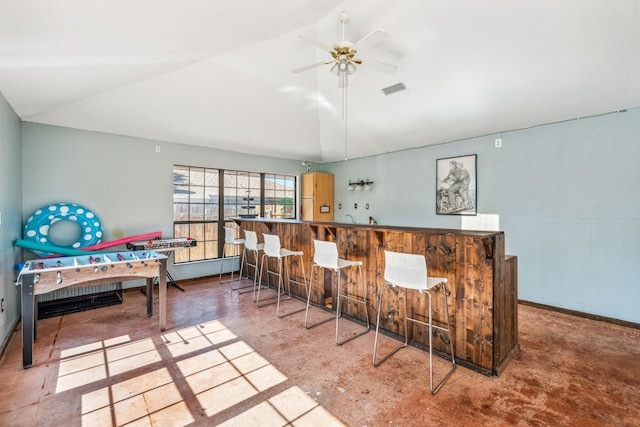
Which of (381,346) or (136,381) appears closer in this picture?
(136,381)

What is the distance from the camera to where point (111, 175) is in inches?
179

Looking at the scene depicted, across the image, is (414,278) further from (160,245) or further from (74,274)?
(160,245)

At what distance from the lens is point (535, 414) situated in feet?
6.40

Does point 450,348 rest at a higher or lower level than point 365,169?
lower

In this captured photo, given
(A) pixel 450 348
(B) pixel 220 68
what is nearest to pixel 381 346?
(A) pixel 450 348

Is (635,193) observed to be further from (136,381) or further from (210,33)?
(136,381)

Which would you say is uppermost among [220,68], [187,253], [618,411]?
[220,68]

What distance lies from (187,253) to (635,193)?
6.70m

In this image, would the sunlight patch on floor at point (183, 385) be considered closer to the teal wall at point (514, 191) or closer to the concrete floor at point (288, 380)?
the concrete floor at point (288, 380)

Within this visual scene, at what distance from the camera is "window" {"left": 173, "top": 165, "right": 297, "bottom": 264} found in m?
5.39

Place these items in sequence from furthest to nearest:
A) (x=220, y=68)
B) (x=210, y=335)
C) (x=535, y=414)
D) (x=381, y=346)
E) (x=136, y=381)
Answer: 1. (x=220, y=68)
2. (x=210, y=335)
3. (x=381, y=346)
4. (x=136, y=381)
5. (x=535, y=414)

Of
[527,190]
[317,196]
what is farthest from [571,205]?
[317,196]

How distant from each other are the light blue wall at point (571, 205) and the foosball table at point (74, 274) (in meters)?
4.56

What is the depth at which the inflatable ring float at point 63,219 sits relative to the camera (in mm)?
3768
